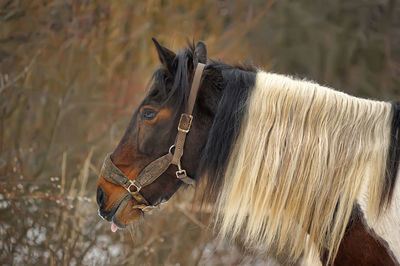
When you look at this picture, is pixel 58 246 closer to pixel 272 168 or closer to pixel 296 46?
pixel 272 168

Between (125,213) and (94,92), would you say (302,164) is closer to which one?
(125,213)

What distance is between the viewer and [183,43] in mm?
5547

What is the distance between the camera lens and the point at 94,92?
537 centimetres

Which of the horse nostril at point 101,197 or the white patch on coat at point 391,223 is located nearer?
the white patch on coat at point 391,223

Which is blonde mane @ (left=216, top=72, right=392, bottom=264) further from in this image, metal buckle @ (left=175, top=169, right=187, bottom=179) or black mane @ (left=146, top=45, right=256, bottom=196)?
metal buckle @ (left=175, top=169, right=187, bottom=179)

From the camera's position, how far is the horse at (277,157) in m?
1.99

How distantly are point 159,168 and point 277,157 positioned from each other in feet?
2.03

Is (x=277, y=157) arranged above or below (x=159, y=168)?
above

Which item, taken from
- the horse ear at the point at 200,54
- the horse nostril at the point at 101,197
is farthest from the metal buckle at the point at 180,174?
the horse ear at the point at 200,54

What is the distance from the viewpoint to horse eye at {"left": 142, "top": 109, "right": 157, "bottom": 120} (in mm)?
2336

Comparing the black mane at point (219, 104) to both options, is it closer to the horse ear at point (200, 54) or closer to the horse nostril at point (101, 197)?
the horse ear at point (200, 54)

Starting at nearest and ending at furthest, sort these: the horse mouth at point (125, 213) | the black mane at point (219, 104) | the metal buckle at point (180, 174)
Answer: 1. the black mane at point (219, 104)
2. the metal buckle at point (180, 174)
3. the horse mouth at point (125, 213)

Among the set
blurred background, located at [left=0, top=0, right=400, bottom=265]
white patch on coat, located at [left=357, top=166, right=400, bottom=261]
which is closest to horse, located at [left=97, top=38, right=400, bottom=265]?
white patch on coat, located at [left=357, top=166, right=400, bottom=261]

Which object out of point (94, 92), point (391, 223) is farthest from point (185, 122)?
point (94, 92)
